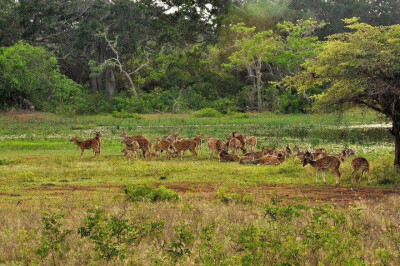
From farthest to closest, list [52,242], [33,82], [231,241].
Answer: [33,82]
[231,241]
[52,242]

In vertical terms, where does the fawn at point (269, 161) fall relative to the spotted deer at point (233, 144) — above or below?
below

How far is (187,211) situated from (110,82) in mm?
42061

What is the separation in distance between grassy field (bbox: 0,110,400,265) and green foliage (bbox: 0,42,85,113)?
639 inches

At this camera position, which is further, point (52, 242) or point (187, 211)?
point (187, 211)

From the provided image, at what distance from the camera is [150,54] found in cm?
5022

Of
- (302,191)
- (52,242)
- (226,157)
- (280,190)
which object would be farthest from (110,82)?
(52,242)

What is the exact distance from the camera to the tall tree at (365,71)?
1410cm

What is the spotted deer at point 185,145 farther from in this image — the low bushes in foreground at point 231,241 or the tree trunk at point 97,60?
the tree trunk at point 97,60

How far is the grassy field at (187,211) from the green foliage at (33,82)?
639 inches

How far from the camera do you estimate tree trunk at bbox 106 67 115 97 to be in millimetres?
49625

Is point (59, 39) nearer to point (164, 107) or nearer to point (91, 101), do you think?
point (91, 101)

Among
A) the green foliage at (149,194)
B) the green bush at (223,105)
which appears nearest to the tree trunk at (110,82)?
the green bush at (223,105)

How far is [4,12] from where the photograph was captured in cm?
4569

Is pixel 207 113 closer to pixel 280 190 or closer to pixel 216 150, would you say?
pixel 216 150
